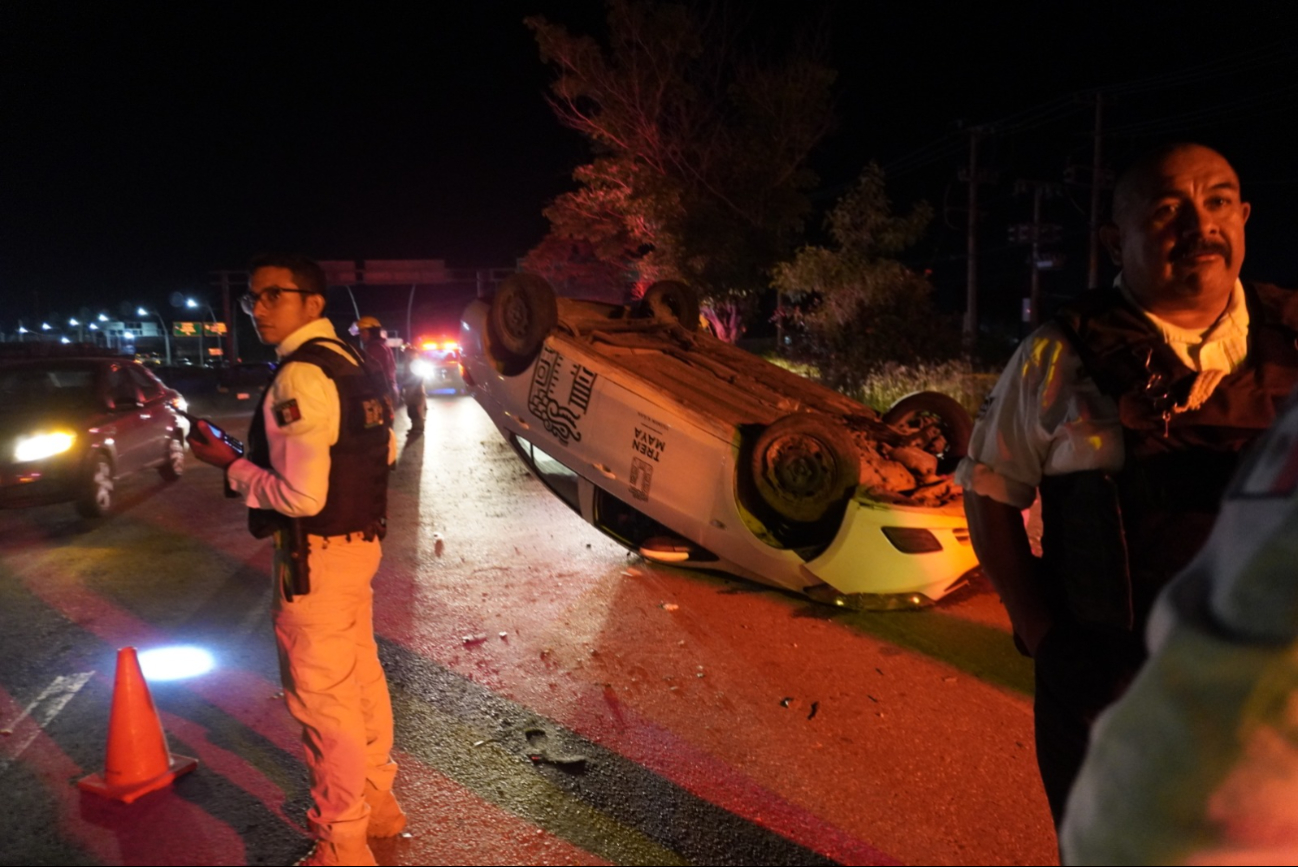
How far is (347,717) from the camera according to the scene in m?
2.68

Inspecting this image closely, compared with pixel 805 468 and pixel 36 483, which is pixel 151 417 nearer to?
pixel 36 483

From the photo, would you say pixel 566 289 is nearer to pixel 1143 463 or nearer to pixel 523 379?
pixel 523 379

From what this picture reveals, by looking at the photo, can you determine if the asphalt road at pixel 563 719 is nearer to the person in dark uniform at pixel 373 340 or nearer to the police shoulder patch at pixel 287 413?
the police shoulder patch at pixel 287 413

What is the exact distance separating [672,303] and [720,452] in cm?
236

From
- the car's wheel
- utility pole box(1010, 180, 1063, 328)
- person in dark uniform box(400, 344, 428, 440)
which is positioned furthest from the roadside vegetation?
utility pole box(1010, 180, 1063, 328)

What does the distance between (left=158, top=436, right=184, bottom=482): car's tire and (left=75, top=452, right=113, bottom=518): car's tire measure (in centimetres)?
183

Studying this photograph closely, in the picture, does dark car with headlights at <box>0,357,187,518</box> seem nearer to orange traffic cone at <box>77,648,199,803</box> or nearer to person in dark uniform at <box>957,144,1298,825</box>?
orange traffic cone at <box>77,648,199,803</box>

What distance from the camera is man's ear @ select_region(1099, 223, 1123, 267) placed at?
76.5 inches

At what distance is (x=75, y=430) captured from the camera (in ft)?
25.6

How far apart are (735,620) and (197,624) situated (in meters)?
3.20

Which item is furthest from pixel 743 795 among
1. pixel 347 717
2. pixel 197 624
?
pixel 197 624

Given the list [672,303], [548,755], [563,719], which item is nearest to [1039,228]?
[672,303]

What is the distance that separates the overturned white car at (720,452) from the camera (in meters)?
4.76

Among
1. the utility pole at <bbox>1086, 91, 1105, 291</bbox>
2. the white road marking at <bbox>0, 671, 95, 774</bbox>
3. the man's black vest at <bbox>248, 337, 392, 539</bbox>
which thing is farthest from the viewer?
the utility pole at <bbox>1086, 91, 1105, 291</bbox>
